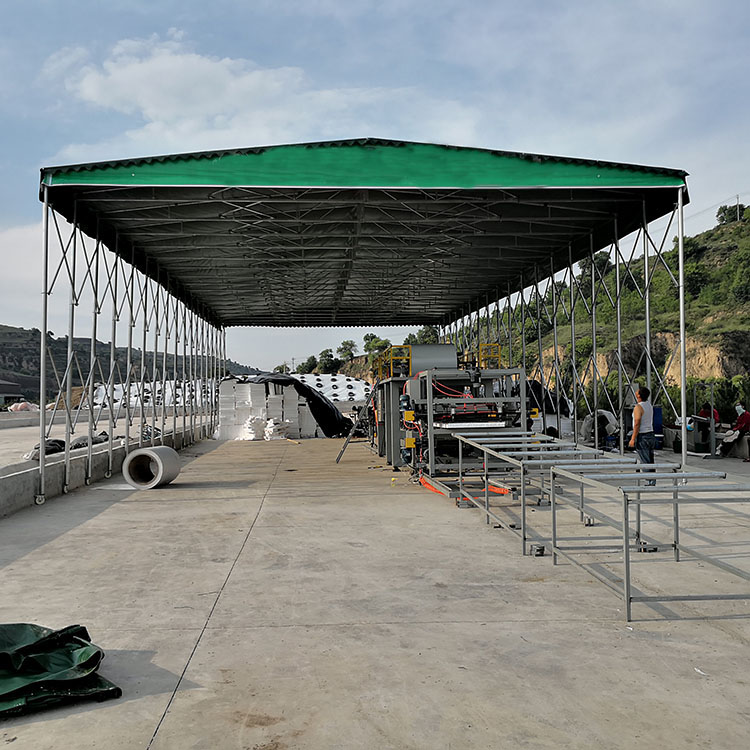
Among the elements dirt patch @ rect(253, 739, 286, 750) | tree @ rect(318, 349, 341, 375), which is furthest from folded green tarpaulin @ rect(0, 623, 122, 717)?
tree @ rect(318, 349, 341, 375)

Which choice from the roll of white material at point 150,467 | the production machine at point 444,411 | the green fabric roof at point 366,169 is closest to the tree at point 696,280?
the production machine at point 444,411

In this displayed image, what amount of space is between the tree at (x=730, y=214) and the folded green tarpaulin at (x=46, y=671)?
3443 inches

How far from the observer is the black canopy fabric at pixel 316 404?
1294 inches

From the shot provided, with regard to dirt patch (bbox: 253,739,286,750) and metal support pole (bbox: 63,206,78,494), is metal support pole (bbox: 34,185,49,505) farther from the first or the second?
dirt patch (bbox: 253,739,286,750)

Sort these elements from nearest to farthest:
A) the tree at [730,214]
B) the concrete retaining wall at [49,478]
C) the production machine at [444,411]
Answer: the concrete retaining wall at [49,478], the production machine at [444,411], the tree at [730,214]

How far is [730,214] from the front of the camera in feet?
275

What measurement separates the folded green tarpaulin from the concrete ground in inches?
4.0

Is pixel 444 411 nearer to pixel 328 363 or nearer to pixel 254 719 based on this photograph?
pixel 254 719

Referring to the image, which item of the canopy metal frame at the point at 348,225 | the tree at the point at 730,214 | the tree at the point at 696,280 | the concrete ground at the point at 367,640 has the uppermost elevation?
the tree at the point at 730,214

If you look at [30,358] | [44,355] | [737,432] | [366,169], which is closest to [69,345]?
[44,355]

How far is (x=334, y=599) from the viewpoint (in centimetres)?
661

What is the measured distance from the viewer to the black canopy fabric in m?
32.9

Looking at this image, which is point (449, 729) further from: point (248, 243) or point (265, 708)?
→ point (248, 243)

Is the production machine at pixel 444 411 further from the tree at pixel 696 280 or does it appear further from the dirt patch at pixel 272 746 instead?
the tree at pixel 696 280
